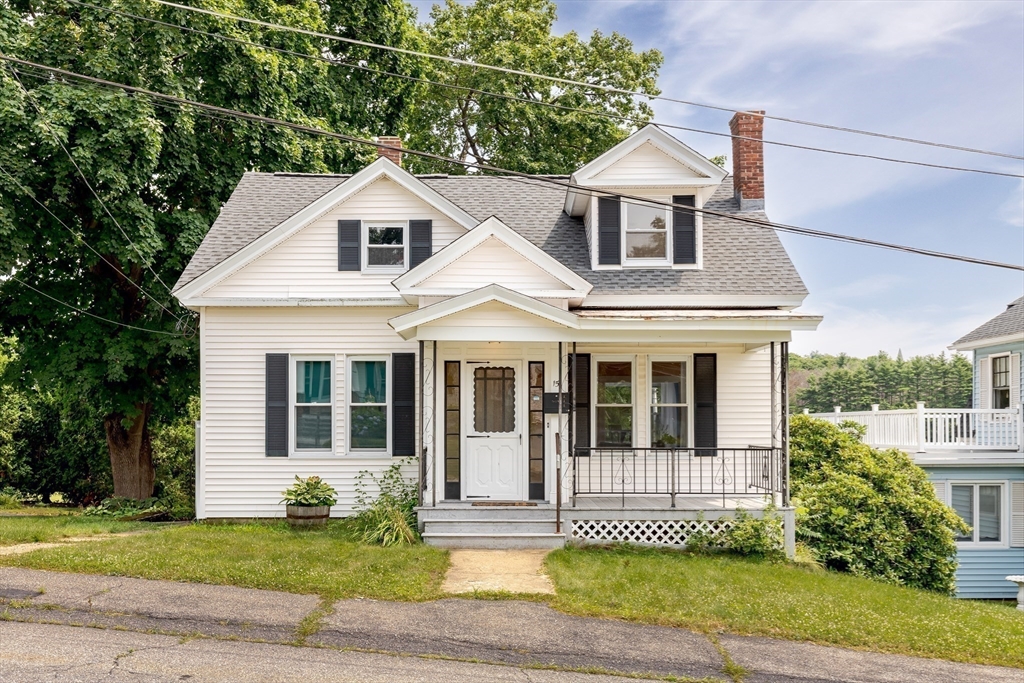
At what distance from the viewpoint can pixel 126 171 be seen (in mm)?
16938

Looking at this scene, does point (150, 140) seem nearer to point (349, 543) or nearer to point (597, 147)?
point (349, 543)

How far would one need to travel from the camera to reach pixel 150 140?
648 inches

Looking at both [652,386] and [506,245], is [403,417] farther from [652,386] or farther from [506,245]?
[652,386]

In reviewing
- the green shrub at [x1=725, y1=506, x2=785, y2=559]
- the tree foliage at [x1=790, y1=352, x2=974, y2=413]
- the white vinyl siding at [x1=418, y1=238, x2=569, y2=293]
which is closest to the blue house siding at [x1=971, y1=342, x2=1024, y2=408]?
the green shrub at [x1=725, y1=506, x2=785, y2=559]

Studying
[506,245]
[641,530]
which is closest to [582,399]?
[641,530]

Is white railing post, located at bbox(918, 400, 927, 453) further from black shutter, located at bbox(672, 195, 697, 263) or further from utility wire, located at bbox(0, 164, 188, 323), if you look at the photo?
utility wire, located at bbox(0, 164, 188, 323)

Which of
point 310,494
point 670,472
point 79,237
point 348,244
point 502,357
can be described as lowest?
point 310,494

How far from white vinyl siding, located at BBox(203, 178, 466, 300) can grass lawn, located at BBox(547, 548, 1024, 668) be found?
5.85 metres

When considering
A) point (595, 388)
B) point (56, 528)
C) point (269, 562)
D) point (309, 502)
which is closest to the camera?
point (269, 562)

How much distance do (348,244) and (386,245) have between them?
658 millimetres

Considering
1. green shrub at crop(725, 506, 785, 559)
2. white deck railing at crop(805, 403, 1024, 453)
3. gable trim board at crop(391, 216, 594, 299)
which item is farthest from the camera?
white deck railing at crop(805, 403, 1024, 453)

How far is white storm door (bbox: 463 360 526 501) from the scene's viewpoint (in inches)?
518

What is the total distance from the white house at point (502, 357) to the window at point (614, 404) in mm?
24

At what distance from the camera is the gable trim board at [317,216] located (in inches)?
544
